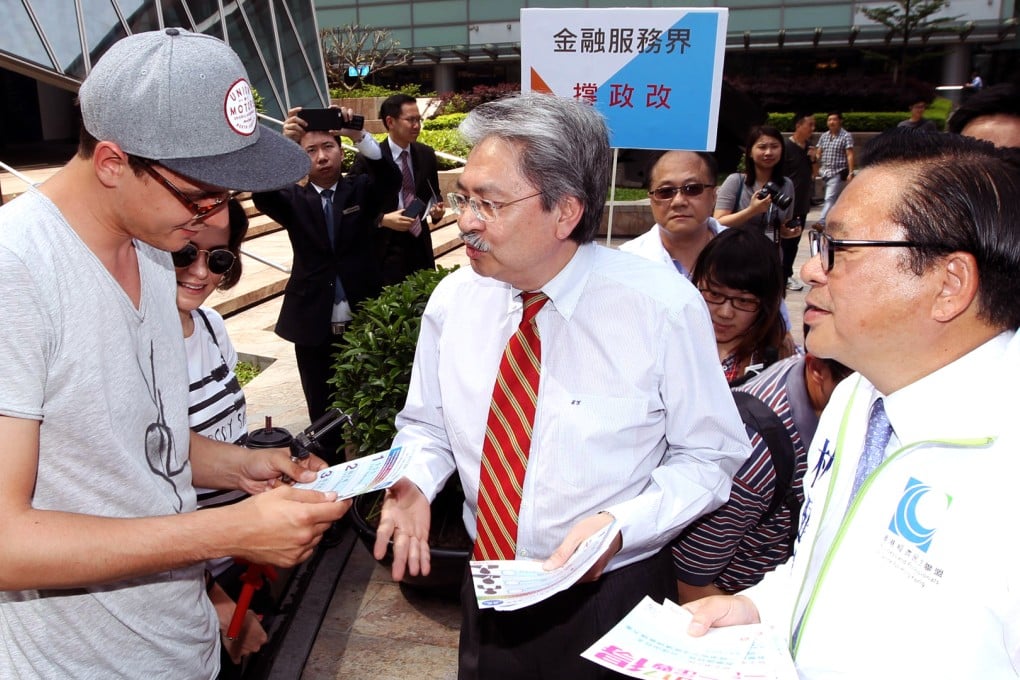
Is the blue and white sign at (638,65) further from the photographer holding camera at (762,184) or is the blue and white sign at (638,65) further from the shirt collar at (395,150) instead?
the shirt collar at (395,150)

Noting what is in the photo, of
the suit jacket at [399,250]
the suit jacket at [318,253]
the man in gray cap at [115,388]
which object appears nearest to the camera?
the man in gray cap at [115,388]

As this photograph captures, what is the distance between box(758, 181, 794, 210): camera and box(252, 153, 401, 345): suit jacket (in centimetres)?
260

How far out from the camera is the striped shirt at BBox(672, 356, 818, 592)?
7.20ft

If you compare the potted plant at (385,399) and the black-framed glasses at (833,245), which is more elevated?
the black-framed glasses at (833,245)

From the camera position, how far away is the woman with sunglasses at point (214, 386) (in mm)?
2746

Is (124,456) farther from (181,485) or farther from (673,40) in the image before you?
(673,40)

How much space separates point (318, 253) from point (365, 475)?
316 centimetres

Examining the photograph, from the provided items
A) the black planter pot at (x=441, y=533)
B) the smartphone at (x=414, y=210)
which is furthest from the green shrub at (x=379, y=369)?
the smartphone at (x=414, y=210)

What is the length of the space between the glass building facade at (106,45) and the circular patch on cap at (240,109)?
12.3 m

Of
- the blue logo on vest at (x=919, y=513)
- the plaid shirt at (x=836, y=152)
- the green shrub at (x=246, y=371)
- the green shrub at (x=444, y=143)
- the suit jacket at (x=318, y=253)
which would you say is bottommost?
the green shrub at (x=246, y=371)

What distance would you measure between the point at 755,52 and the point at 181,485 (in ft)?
105

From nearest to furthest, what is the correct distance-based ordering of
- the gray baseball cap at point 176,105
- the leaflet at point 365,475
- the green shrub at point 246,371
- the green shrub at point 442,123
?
the gray baseball cap at point 176,105, the leaflet at point 365,475, the green shrub at point 246,371, the green shrub at point 442,123

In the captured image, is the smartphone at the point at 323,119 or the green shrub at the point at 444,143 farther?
the green shrub at the point at 444,143

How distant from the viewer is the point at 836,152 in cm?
1281
